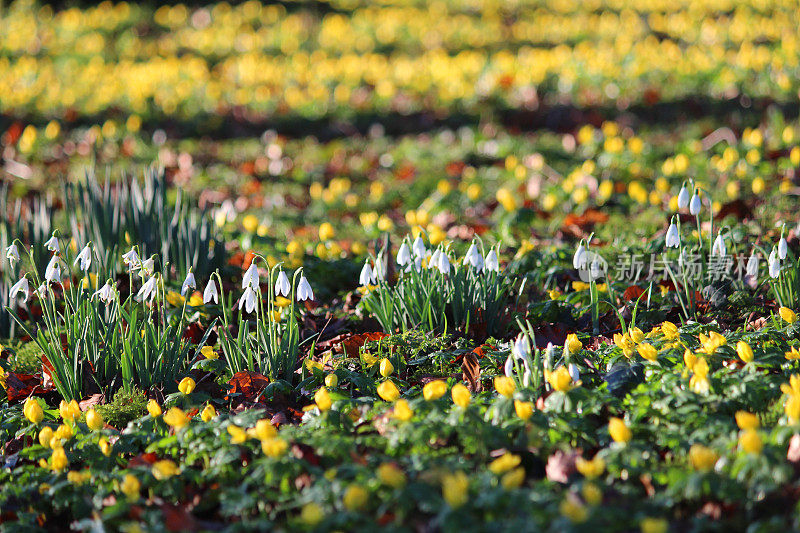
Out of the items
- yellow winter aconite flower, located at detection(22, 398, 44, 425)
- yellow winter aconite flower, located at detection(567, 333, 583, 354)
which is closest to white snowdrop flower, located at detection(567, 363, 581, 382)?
yellow winter aconite flower, located at detection(567, 333, 583, 354)

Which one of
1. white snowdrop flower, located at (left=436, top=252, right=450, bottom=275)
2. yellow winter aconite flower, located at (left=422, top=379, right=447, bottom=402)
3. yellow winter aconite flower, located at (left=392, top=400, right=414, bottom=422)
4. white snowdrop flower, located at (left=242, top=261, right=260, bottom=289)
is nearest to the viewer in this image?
yellow winter aconite flower, located at (left=392, top=400, right=414, bottom=422)

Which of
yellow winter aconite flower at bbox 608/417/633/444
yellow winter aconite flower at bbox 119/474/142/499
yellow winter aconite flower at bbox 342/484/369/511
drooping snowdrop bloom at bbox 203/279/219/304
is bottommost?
yellow winter aconite flower at bbox 119/474/142/499

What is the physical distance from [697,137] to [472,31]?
549 centimetres

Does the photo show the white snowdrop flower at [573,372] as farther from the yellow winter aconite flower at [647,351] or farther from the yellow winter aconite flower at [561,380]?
the yellow winter aconite flower at [647,351]

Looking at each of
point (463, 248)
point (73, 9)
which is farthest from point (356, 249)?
point (73, 9)

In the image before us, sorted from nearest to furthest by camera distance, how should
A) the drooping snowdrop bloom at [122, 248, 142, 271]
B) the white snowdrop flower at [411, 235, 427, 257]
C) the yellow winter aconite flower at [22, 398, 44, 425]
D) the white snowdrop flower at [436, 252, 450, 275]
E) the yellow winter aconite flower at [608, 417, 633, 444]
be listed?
the yellow winter aconite flower at [608, 417, 633, 444]
the yellow winter aconite flower at [22, 398, 44, 425]
the drooping snowdrop bloom at [122, 248, 142, 271]
the white snowdrop flower at [436, 252, 450, 275]
the white snowdrop flower at [411, 235, 427, 257]

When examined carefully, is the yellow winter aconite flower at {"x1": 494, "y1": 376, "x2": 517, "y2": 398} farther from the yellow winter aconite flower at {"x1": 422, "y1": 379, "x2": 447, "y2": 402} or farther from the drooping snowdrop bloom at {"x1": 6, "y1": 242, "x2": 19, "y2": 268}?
the drooping snowdrop bloom at {"x1": 6, "y1": 242, "x2": 19, "y2": 268}

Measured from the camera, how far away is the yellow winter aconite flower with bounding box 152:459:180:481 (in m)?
1.95

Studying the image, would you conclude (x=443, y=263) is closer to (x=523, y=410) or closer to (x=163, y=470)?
(x=523, y=410)

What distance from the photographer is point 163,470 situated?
6.39ft

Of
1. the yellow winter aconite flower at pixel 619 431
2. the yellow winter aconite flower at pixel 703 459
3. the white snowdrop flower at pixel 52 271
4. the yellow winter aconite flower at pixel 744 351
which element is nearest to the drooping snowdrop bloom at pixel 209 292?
the white snowdrop flower at pixel 52 271

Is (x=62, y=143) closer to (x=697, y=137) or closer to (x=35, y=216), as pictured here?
(x=35, y=216)

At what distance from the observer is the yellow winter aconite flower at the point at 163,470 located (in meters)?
1.95

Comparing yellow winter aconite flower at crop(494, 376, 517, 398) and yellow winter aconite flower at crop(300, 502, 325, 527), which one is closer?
yellow winter aconite flower at crop(300, 502, 325, 527)
